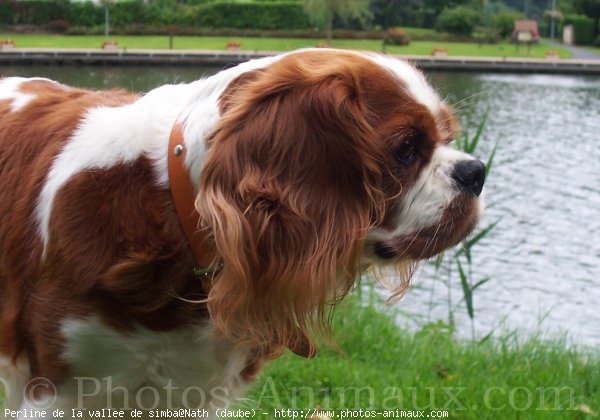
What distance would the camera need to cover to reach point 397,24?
2474 inches

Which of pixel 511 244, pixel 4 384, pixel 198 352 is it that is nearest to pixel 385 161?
pixel 198 352

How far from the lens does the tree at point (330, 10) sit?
166ft

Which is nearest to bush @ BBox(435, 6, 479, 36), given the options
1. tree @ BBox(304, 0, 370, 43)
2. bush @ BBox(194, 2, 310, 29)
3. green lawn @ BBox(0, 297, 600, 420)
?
tree @ BBox(304, 0, 370, 43)

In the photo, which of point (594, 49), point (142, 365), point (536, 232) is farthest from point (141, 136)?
point (594, 49)

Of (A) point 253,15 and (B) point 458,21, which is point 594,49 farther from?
(A) point 253,15

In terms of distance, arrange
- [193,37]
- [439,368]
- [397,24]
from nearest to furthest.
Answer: [439,368]
[193,37]
[397,24]

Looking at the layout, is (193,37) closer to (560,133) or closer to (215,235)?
(560,133)

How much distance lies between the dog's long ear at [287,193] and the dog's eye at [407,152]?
57 mm

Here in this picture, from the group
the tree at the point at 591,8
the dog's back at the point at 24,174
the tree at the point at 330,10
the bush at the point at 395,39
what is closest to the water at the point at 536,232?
the dog's back at the point at 24,174

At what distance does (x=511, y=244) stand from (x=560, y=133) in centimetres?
1100

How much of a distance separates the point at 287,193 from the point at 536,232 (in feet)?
35.2

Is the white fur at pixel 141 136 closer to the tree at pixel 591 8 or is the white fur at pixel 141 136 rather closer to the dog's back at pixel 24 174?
the dog's back at pixel 24 174

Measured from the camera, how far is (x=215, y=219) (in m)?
2.08

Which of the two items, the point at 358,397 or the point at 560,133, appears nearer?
the point at 358,397
